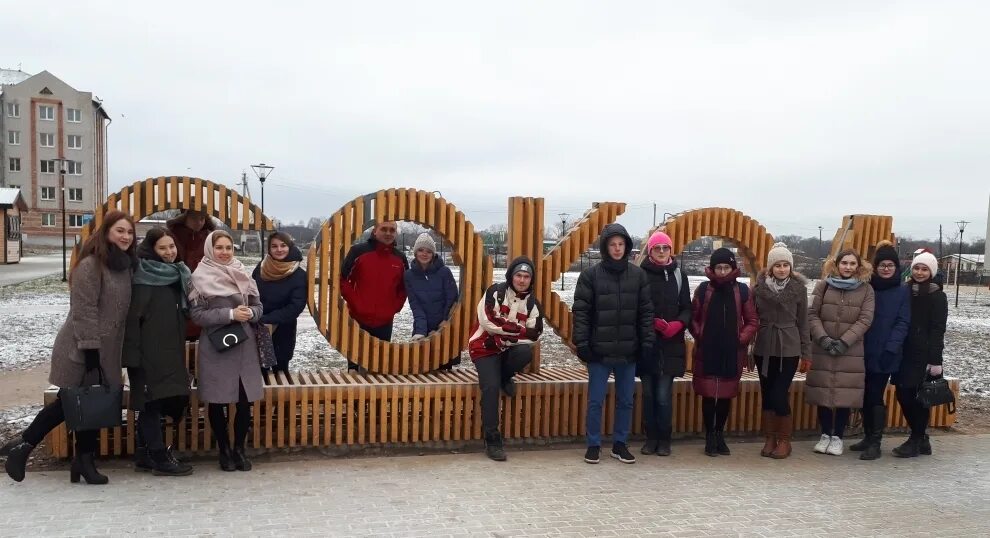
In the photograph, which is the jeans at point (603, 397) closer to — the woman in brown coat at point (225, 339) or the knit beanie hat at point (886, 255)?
the knit beanie hat at point (886, 255)

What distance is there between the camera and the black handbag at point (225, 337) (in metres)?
4.84

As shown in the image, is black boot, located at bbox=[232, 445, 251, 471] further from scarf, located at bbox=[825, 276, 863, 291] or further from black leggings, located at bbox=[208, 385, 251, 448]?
scarf, located at bbox=[825, 276, 863, 291]

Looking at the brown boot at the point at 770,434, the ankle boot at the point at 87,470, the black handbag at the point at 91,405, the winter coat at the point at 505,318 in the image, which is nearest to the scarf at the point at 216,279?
the black handbag at the point at 91,405

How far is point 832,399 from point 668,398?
136cm

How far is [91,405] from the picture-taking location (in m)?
4.51

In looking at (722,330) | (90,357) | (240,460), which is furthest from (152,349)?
(722,330)

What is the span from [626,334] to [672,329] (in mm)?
406

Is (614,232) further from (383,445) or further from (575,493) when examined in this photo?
(383,445)

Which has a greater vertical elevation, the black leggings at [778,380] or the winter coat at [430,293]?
the winter coat at [430,293]

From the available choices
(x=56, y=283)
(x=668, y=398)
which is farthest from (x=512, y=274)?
(x=56, y=283)

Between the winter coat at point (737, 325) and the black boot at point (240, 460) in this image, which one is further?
the winter coat at point (737, 325)

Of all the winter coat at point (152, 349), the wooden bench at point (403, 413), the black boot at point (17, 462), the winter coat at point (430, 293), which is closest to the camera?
the black boot at point (17, 462)

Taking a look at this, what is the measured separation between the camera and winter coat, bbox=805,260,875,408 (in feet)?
18.9

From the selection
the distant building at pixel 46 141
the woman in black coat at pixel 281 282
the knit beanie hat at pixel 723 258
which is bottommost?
the woman in black coat at pixel 281 282
